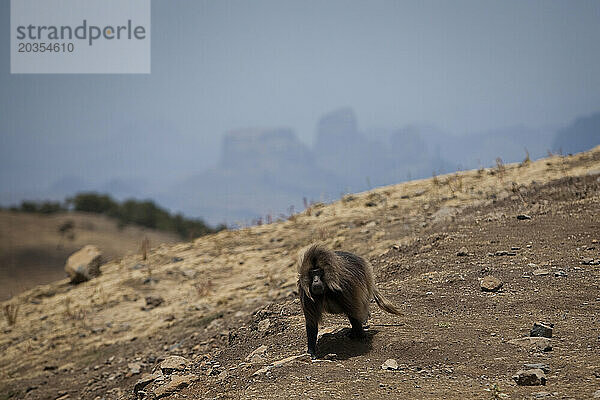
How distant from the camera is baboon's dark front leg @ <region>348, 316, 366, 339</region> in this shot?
591 centimetres

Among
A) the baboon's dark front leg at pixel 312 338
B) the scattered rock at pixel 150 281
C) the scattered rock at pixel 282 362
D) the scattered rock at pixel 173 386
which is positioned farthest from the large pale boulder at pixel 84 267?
the baboon's dark front leg at pixel 312 338

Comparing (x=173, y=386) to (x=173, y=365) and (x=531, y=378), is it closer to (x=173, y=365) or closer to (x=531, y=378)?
(x=173, y=365)

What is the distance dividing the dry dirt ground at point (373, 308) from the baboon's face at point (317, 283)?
71 centimetres

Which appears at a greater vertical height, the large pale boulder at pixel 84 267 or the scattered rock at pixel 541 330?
the scattered rock at pixel 541 330

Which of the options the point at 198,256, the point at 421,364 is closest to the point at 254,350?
the point at 421,364

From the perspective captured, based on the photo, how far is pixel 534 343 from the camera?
16.8 ft

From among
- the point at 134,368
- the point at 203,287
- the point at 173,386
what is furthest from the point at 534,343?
the point at 203,287

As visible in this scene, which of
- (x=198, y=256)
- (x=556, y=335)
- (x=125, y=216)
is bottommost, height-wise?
(x=125, y=216)

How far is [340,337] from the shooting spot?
6.29 meters

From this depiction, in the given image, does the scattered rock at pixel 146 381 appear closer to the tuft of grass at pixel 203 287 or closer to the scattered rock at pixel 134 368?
the scattered rock at pixel 134 368

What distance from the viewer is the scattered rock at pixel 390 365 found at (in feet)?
17.2

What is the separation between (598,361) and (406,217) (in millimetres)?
6878

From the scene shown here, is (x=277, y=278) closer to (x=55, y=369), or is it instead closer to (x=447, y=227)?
(x=447, y=227)

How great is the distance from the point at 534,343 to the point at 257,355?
2897mm
